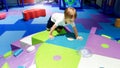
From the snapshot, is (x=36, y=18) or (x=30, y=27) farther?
(x=36, y=18)

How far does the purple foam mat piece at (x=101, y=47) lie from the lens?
1558 mm

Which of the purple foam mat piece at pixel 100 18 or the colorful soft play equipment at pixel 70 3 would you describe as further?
the colorful soft play equipment at pixel 70 3

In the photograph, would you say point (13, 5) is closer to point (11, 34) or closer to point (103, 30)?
point (11, 34)

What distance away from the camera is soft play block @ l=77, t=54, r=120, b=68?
1.39 meters

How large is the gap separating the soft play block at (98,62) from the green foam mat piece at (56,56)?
63 millimetres

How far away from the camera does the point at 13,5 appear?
Answer: 607 cm

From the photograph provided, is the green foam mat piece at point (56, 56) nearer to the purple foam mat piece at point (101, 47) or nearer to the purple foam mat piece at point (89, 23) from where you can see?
the purple foam mat piece at point (101, 47)

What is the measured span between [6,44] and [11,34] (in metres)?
0.54

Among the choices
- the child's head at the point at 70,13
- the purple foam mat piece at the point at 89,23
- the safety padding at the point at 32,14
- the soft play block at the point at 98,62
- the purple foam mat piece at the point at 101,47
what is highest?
the child's head at the point at 70,13

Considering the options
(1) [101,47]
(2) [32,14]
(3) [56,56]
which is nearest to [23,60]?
(3) [56,56]

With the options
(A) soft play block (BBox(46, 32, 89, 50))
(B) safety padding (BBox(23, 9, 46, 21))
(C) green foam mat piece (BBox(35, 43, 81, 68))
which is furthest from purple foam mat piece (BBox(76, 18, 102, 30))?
(C) green foam mat piece (BBox(35, 43, 81, 68))

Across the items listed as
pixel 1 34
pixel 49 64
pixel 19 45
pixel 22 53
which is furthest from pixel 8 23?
pixel 49 64

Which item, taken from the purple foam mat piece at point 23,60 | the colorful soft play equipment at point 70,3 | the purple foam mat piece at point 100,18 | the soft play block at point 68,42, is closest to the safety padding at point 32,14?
the colorful soft play equipment at point 70,3

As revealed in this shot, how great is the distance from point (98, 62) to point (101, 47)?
27 cm
